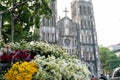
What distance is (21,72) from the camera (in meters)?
4.68

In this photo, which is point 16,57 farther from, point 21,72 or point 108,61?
point 108,61

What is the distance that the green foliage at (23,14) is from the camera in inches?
768

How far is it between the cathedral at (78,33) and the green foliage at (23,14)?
4056 cm

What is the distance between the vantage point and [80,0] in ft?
230

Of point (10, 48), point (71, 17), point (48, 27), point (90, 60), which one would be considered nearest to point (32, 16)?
point (10, 48)

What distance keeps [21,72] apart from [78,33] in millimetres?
62251

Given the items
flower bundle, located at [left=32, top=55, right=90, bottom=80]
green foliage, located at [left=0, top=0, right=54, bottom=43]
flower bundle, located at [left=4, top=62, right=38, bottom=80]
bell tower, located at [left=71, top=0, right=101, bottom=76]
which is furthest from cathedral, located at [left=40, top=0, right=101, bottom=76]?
flower bundle, located at [left=4, top=62, right=38, bottom=80]

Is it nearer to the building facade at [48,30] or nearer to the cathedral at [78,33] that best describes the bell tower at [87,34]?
the cathedral at [78,33]

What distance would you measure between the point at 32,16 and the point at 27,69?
16468mm

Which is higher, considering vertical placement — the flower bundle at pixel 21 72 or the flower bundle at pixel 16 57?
the flower bundle at pixel 16 57

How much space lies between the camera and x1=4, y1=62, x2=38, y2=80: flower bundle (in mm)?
4621

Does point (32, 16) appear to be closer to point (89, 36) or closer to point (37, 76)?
point (37, 76)

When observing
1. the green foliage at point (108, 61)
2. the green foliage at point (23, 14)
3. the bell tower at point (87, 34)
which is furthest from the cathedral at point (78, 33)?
the green foliage at point (23, 14)

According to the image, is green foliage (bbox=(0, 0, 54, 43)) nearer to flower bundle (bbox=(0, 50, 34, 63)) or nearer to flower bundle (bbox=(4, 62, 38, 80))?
flower bundle (bbox=(0, 50, 34, 63))
